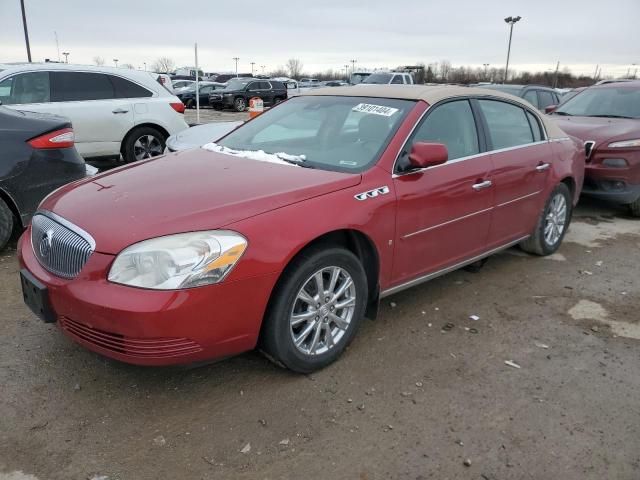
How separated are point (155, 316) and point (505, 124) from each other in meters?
3.29

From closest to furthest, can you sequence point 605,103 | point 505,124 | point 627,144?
1. point 505,124
2. point 627,144
3. point 605,103

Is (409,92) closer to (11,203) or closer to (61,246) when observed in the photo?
(61,246)

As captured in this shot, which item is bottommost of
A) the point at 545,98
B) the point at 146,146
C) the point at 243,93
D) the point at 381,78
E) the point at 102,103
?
the point at 146,146

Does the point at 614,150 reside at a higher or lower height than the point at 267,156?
lower

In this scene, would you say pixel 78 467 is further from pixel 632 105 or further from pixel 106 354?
pixel 632 105

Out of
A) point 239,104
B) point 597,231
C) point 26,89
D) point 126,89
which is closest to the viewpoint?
point 597,231

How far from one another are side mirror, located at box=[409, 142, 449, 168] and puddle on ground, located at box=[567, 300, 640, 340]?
1687mm

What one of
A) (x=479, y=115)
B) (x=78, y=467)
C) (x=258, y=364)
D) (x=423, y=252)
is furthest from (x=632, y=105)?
(x=78, y=467)

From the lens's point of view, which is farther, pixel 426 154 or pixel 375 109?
pixel 375 109

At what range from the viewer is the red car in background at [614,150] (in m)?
6.45

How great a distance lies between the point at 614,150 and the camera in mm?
6469

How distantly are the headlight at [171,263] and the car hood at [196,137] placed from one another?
3.39m

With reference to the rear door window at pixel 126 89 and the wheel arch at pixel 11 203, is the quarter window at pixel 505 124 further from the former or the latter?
the rear door window at pixel 126 89

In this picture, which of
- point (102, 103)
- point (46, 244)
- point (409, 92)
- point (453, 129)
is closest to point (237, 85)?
point (102, 103)
